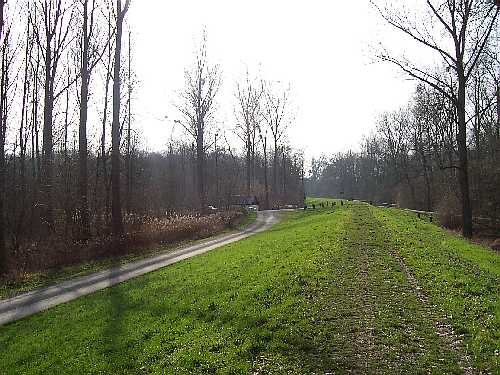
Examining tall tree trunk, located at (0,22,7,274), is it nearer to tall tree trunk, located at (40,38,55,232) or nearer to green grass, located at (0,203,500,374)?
tall tree trunk, located at (40,38,55,232)

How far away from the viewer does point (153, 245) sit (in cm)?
2202

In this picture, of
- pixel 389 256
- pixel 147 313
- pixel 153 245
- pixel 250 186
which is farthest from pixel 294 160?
pixel 147 313

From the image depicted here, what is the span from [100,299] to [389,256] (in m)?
8.21

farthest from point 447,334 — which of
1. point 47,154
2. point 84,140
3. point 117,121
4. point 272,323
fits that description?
point 47,154

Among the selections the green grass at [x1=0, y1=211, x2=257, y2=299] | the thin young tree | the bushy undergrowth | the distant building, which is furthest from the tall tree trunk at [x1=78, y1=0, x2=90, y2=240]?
the distant building

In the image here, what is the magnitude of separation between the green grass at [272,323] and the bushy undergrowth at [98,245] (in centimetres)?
614

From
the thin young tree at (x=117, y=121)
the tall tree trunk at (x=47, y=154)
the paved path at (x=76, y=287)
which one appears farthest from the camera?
the thin young tree at (x=117, y=121)

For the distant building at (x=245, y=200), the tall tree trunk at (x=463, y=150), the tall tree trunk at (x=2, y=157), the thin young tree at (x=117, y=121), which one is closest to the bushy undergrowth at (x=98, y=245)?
the tall tree trunk at (x=2, y=157)

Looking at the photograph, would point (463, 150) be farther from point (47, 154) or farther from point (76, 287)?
point (47, 154)

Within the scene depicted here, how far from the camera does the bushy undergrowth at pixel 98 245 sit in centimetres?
1722

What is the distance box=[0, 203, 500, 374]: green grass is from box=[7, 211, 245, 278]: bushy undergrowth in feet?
20.1

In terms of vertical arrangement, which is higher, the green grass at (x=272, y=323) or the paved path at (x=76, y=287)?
the green grass at (x=272, y=323)

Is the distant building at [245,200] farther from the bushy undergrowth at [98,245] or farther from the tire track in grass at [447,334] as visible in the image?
the tire track in grass at [447,334]

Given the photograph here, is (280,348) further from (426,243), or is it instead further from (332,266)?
(426,243)
